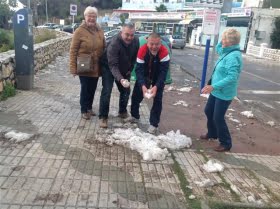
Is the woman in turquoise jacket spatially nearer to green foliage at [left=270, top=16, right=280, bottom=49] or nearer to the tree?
green foliage at [left=270, top=16, right=280, bottom=49]

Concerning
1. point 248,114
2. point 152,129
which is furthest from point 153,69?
point 248,114

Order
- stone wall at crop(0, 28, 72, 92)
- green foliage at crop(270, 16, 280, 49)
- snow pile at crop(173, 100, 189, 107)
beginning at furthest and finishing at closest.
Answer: green foliage at crop(270, 16, 280, 49)
snow pile at crop(173, 100, 189, 107)
stone wall at crop(0, 28, 72, 92)

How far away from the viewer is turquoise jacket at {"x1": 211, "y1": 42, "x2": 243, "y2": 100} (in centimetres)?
480

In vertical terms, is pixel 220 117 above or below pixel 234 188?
above

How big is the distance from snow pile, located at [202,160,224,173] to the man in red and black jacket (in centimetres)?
138

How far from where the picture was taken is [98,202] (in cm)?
350

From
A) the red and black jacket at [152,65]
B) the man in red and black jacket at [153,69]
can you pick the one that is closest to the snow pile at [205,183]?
the man in red and black jacket at [153,69]

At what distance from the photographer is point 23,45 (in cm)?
782

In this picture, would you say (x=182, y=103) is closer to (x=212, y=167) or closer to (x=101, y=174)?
(x=212, y=167)

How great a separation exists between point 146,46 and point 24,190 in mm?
2902

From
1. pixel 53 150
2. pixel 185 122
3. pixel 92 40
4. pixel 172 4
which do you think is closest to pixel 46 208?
pixel 53 150

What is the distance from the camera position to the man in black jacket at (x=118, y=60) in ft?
18.0

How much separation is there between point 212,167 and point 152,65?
1.96 metres

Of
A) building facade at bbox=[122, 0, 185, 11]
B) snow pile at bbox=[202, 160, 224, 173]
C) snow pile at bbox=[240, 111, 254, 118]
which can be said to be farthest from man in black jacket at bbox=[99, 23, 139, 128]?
building facade at bbox=[122, 0, 185, 11]
